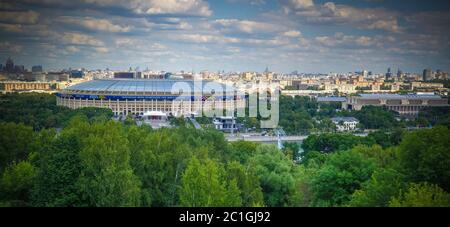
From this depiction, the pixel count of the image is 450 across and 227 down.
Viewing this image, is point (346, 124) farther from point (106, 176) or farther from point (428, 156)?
point (106, 176)

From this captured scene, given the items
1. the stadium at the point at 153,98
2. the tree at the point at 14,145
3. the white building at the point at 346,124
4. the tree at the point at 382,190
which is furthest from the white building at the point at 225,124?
the tree at the point at 382,190

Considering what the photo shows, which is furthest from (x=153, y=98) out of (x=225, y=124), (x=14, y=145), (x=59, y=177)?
(x=59, y=177)

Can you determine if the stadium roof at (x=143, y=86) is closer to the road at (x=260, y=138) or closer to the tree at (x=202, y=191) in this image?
the road at (x=260, y=138)

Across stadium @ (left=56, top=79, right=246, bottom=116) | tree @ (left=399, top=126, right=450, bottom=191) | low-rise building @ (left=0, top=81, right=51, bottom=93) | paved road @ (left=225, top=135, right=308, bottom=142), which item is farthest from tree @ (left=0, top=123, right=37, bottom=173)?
stadium @ (left=56, top=79, right=246, bottom=116)

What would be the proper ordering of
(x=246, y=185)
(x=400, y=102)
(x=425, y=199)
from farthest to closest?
(x=400, y=102) → (x=246, y=185) → (x=425, y=199)
